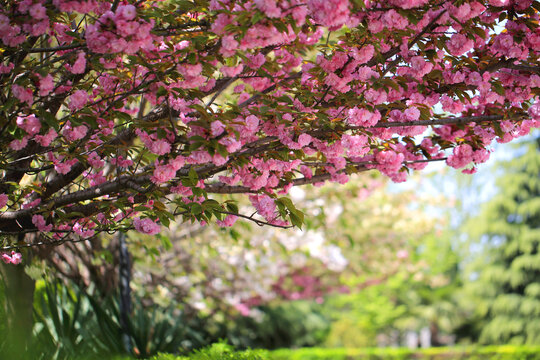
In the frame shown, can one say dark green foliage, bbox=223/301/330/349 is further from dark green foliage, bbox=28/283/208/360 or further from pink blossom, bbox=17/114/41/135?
pink blossom, bbox=17/114/41/135

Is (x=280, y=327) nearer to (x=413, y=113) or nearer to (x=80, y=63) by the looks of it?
(x=413, y=113)

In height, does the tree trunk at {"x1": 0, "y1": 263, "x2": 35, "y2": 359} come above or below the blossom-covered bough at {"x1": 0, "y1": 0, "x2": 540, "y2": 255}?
below

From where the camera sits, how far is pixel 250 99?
10.1 ft

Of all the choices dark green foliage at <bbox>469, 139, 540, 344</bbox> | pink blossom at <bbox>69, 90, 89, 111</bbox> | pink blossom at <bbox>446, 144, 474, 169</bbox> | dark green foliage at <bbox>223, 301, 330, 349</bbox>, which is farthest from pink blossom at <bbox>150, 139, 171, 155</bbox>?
dark green foliage at <bbox>469, 139, 540, 344</bbox>

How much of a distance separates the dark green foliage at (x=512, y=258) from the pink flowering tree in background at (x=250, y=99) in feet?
48.3

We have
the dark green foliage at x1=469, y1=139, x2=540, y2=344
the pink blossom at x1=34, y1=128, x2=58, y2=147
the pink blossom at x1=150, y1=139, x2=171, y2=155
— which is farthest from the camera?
the dark green foliage at x1=469, y1=139, x2=540, y2=344

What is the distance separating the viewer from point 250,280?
9555mm

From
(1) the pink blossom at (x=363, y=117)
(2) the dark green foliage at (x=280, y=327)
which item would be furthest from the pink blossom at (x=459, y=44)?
(2) the dark green foliage at (x=280, y=327)

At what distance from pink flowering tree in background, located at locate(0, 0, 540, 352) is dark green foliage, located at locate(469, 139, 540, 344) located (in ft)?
48.3

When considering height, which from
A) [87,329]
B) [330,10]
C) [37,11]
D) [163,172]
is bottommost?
[87,329]

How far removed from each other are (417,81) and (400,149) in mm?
721

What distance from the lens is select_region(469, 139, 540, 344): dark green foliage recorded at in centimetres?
1592

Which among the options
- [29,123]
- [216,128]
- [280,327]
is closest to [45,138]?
[29,123]

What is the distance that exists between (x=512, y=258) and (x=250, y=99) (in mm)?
16401
